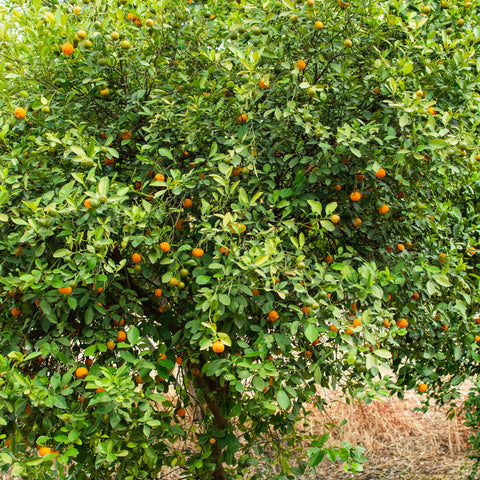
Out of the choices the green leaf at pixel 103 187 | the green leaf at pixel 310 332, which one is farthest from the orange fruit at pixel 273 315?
the green leaf at pixel 103 187

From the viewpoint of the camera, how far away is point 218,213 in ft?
6.82

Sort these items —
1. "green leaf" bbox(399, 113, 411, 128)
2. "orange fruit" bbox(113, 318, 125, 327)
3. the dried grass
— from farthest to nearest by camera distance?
the dried grass
"orange fruit" bbox(113, 318, 125, 327)
"green leaf" bbox(399, 113, 411, 128)

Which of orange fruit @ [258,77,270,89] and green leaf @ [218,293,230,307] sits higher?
orange fruit @ [258,77,270,89]

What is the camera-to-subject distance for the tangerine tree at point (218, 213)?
1745mm

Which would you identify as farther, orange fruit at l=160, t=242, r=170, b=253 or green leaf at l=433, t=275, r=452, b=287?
green leaf at l=433, t=275, r=452, b=287

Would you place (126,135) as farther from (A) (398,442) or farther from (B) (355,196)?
(A) (398,442)

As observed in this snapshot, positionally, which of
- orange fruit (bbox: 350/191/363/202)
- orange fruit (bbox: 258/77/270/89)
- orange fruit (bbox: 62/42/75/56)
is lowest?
orange fruit (bbox: 350/191/363/202)

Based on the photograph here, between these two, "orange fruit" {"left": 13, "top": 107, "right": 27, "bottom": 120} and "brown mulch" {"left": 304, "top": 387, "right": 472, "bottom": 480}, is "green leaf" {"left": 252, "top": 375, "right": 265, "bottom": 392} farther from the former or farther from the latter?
"brown mulch" {"left": 304, "top": 387, "right": 472, "bottom": 480}

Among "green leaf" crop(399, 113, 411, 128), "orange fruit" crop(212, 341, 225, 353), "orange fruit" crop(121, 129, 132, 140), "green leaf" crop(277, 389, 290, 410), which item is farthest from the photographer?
"orange fruit" crop(121, 129, 132, 140)

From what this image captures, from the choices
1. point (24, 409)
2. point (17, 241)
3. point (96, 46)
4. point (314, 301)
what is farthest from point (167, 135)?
point (24, 409)

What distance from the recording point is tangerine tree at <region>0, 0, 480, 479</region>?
1.75 meters

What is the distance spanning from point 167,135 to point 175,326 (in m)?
0.87

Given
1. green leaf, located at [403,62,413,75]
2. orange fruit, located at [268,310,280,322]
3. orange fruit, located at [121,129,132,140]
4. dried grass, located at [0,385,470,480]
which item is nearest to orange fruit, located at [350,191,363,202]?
green leaf, located at [403,62,413,75]

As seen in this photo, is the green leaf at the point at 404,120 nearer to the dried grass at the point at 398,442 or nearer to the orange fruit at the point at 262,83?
the orange fruit at the point at 262,83
